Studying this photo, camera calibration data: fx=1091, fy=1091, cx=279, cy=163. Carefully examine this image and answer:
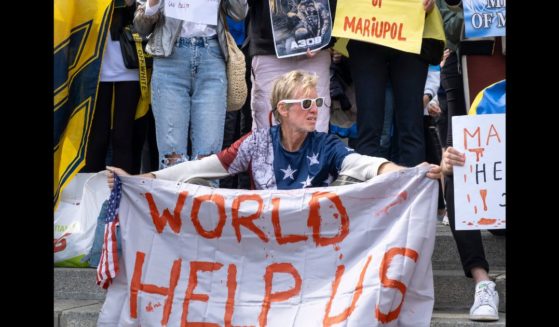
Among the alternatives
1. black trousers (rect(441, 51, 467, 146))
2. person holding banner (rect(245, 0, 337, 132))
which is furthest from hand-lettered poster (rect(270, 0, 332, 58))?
black trousers (rect(441, 51, 467, 146))

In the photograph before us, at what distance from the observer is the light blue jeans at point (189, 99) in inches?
247

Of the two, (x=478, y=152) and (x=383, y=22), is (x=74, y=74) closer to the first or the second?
(x=383, y=22)

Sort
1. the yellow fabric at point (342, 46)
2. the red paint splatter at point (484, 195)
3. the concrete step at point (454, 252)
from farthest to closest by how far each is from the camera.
A: the yellow fabric at point (342, 46), the concrete step at point (454, 252), the red paint splatter at point (484, 195)

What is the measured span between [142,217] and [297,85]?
3.38 ft

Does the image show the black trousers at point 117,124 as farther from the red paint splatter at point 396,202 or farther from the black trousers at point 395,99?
the red paint splatter at point 396,202

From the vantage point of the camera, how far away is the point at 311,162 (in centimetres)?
550

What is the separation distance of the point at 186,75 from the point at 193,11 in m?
0.37

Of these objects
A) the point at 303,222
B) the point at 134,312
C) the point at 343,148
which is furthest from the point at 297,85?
the point at 134,312

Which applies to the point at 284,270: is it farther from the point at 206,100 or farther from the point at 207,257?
the point at 206,100

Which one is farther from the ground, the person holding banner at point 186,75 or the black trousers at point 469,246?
the person holding banner at point 186,75

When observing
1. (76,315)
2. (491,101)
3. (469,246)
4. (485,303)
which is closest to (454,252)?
(469,246)

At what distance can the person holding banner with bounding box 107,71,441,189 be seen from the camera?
5477 mm

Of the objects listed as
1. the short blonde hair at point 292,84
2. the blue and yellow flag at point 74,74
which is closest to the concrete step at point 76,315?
the blue and yellow flag at point 74,74

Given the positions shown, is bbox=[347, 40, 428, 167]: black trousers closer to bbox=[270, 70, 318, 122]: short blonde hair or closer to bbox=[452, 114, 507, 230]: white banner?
bbox=[270, 70, 318, 122]: short blonde hair
